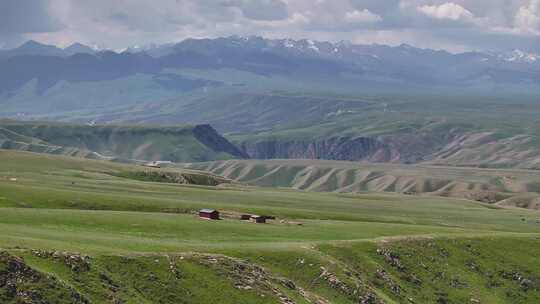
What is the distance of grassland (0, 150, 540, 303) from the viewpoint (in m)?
56.4

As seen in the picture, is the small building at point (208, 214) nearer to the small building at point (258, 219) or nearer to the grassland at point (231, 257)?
the grassland at point (231, 257)

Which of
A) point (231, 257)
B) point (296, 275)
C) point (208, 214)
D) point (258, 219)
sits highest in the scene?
point (231, 257)

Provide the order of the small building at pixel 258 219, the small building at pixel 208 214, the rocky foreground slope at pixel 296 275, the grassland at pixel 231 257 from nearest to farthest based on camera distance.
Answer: the rocky foreground slope at pixel 296 275
the grassland at pixel 231 257
the small building at pixel 208 214
the small building at pixel 258 219

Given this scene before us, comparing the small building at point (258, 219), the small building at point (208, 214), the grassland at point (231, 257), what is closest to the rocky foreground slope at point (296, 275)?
the grassland at point (231, 257)

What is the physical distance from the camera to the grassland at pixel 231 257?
56.4m

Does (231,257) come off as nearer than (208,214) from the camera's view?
Yes

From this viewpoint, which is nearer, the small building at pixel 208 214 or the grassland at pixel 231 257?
the grassland at pixel 231 257

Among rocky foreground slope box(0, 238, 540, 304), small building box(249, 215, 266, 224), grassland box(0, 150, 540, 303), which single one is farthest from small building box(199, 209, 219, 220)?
rocky foreground slope box(0, 238, 540, 304)

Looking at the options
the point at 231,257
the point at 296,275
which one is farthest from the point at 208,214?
the point at 231,257

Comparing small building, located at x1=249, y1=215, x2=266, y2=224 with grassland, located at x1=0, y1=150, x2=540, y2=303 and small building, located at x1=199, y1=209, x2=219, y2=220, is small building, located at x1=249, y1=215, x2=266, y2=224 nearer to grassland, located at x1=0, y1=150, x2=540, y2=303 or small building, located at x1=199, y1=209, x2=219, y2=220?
grassland, located at x1=0, y1=150, x2=540, y2=303

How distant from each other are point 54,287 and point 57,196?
189ft

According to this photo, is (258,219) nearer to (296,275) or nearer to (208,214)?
(208,214)

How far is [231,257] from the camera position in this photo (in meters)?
68.8

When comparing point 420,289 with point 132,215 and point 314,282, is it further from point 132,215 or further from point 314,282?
point 132,215
